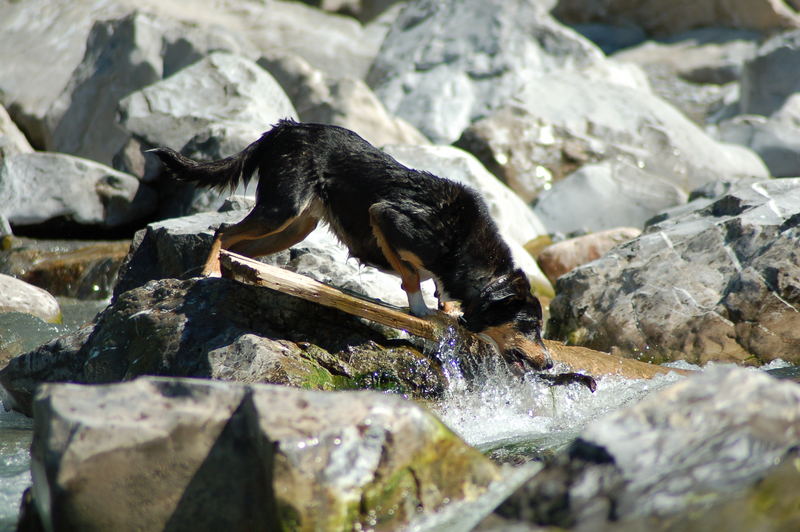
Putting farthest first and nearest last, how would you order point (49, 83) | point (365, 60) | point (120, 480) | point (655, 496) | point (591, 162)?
point (365, 60) → point (49, 83) → point (591, 162) → point (120, 480) → point (655, 496)

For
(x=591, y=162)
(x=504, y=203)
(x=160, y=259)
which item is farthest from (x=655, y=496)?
(x=591, y=162)

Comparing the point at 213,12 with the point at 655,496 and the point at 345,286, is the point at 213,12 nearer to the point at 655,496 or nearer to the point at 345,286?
the point at 345,286

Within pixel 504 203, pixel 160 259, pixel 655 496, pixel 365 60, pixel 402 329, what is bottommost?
pixel 365 60

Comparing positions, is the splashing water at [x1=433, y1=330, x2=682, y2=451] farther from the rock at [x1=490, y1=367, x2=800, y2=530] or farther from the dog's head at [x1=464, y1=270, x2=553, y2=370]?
the rock at [x1=490, y1=367, x2=800, y2=530]

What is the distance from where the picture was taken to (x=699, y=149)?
13.4 meters

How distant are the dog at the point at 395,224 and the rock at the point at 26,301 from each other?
275 centimetres

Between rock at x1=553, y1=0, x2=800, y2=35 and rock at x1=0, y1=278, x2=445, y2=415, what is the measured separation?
70.0 feet

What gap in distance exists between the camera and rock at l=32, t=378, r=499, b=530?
127 inches

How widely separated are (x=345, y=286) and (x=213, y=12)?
15434 millimetres

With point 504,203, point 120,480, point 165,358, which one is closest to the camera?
point 120,480

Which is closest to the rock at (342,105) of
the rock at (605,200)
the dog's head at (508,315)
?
the rock at (605,200)

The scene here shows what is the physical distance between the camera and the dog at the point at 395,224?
5785 mm

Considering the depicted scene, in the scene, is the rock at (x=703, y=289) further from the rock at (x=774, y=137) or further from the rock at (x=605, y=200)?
the rock at (x=774, y=137)

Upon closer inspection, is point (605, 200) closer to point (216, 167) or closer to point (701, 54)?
point (216, 167)
